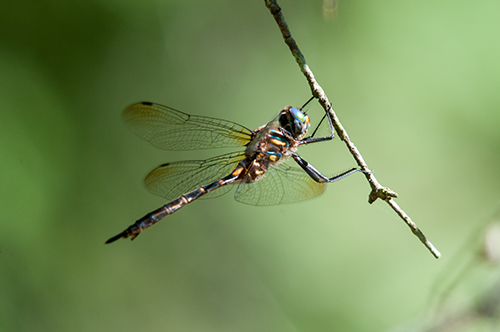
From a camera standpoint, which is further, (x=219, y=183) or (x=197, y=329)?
(x=197, y=329)

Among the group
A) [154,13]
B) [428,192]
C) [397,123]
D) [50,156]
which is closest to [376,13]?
[397,123]

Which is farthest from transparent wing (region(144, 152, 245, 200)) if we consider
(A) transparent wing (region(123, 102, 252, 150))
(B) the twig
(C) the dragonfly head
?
(B) the twig

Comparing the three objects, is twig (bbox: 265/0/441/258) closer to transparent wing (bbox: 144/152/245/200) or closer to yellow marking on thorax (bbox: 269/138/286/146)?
yellow marking on thorax (bbox: 269/138/286/146)

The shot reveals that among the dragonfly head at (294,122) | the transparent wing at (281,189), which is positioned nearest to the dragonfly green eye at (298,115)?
the dragonfly head at (294,122)

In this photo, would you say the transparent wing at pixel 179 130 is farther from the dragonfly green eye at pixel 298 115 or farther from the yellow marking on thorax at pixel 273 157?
the dragonfly green eye at pixel 298 115

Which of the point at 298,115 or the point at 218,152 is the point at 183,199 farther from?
the point at 218,152

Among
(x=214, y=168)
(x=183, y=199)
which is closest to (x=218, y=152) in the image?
(x=214, y=168)

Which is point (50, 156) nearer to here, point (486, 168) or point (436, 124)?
point (436, 124)
